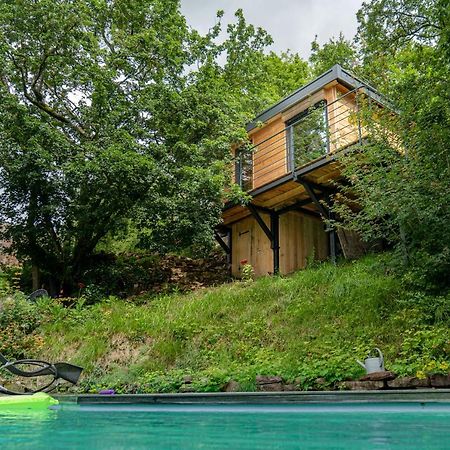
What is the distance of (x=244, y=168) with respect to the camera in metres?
13.1

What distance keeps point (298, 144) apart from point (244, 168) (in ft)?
6.56

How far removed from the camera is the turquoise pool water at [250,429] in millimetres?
2111

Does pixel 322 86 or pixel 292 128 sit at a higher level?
pixel 322 86

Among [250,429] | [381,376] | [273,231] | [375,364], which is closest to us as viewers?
[250,429]

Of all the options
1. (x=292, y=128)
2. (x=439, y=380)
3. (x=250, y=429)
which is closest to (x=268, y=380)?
(x=439, y=380)

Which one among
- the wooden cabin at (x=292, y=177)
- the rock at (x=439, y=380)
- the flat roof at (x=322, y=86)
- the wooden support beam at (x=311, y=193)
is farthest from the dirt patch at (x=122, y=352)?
the flat roof at (x=322, y=86)

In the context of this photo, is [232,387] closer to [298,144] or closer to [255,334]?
[255,334]

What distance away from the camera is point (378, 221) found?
25.5ft

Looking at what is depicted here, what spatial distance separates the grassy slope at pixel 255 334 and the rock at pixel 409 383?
0.11 metres

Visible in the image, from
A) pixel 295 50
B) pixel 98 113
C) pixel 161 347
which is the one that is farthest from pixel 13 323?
pixel 295 50

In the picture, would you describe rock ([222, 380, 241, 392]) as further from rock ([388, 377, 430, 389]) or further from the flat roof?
the flat roof

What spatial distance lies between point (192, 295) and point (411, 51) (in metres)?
6.35

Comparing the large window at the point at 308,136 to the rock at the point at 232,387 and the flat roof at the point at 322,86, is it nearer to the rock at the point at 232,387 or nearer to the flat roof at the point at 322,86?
the flat roof at the point at 322,86

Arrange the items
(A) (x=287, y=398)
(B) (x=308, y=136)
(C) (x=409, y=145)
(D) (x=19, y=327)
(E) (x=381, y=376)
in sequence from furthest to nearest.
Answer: (B) (x=308, y=136), (D) (x=19, y=327), (C) (x=409, y=145), (E) (x=381, y=376), (A) (x=287, y=398)
